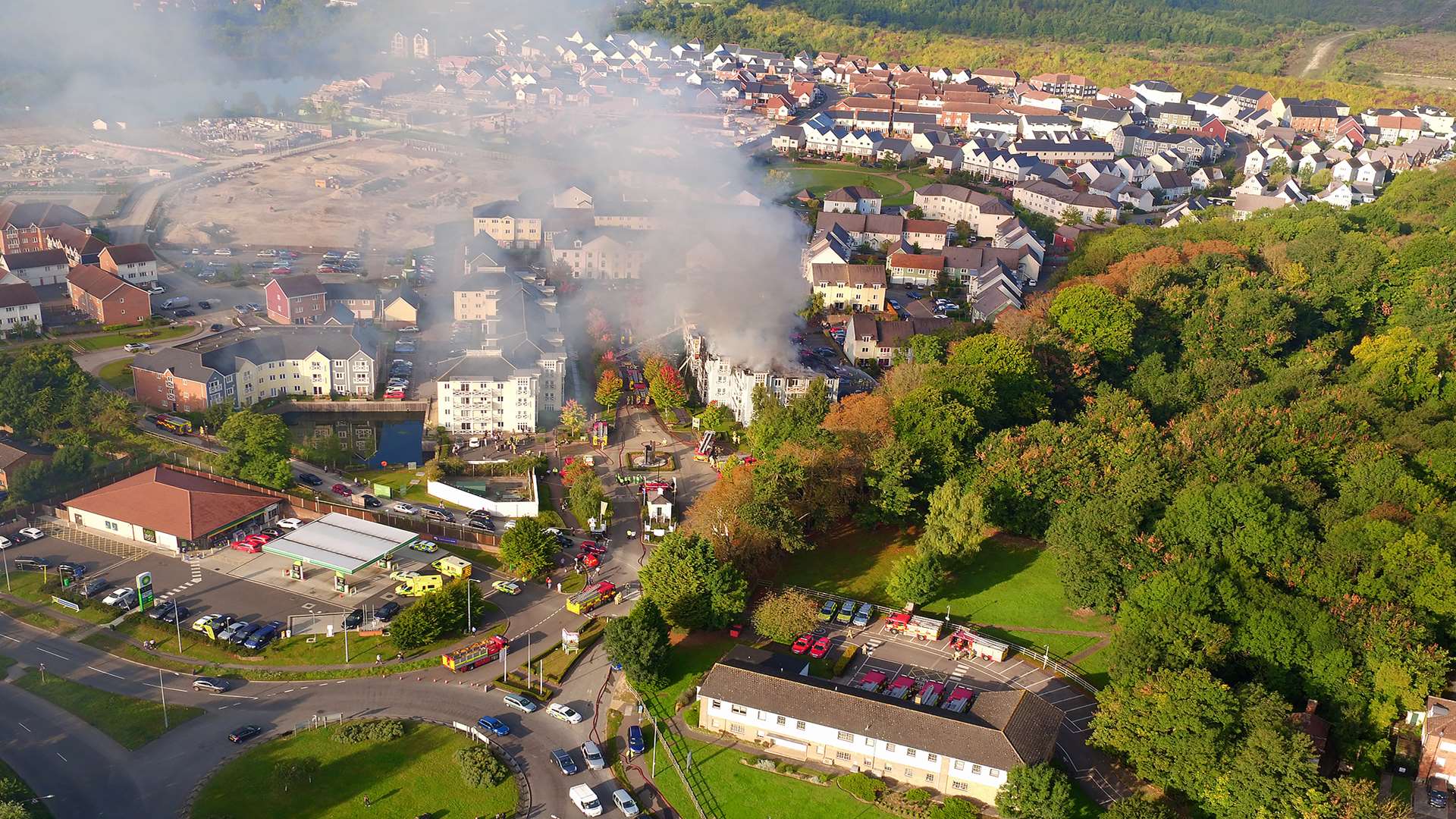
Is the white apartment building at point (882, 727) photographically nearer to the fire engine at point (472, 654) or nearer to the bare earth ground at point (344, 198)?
the fire engine at point (472, 654)

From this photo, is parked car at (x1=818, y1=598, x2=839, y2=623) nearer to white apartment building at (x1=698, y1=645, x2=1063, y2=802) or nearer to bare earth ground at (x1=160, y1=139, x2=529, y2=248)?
white apartment building at (x1=698, y1=645, x2=1063, y2=802)

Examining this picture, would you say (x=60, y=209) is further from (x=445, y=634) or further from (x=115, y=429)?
(x=445, y=634)

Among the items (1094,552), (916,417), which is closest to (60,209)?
(916,417)

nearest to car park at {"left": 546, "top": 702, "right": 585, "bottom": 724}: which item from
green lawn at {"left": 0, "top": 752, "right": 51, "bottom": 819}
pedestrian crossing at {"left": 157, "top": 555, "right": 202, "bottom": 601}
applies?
green lawn at {"left": 0, "top": 752, "right": 51, "bottom": 819}

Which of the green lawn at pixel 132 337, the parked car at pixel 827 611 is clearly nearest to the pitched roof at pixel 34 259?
the green lawn at pixel 132 337

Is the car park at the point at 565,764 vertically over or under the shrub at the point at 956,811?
under

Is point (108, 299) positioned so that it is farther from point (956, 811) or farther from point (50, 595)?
point (956, 811)

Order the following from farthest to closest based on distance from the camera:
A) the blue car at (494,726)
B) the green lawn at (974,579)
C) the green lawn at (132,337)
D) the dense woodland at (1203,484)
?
the green lawn at (132,337) → the green lawn at (974,579) → the dense woodland at (1203,484) → the blue car at (494,726)
